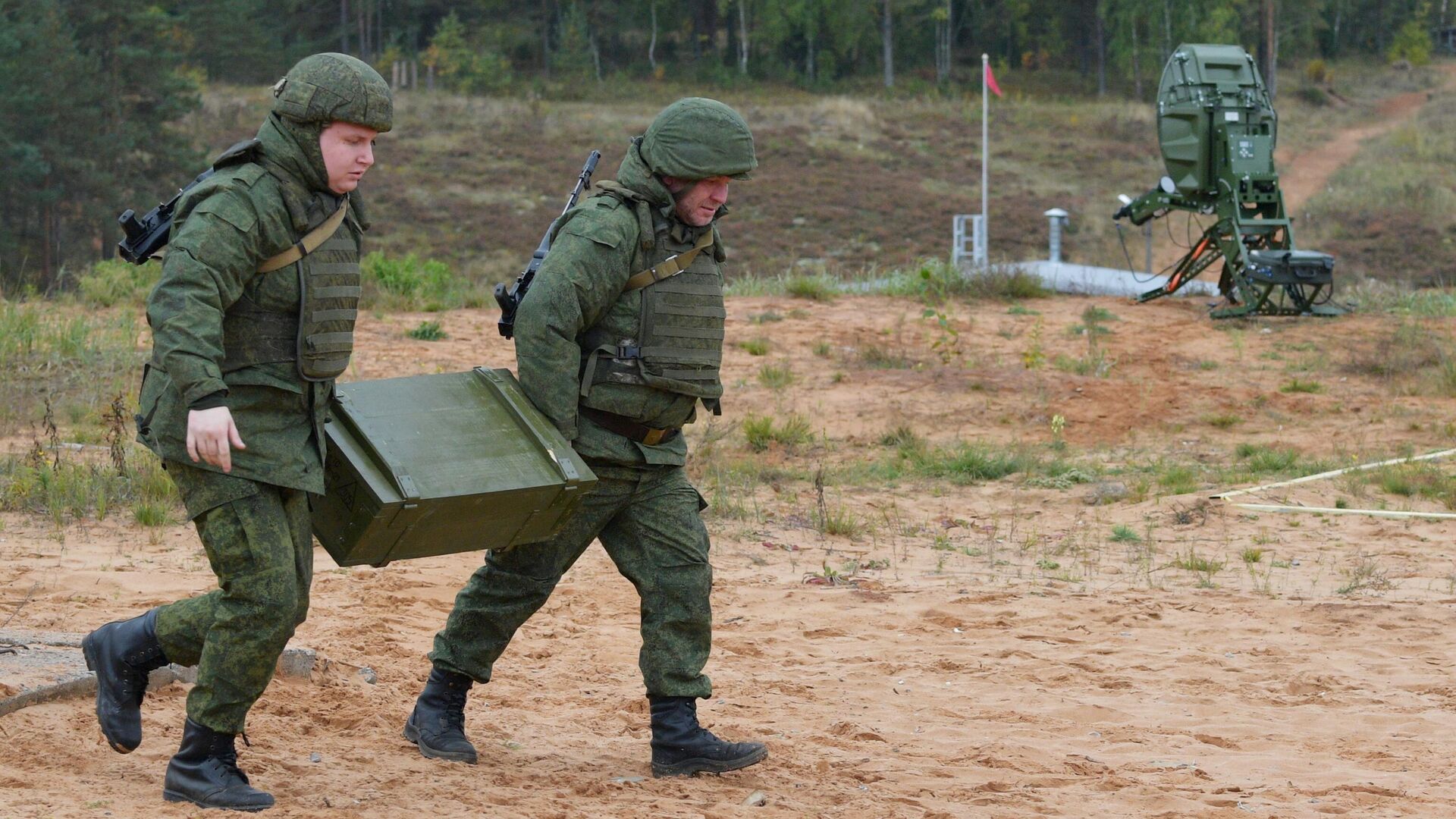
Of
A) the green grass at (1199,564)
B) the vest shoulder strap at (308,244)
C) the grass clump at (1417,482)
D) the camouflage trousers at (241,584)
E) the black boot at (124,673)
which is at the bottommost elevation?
the grass clump at (1417,482)

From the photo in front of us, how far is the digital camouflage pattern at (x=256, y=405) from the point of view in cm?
365

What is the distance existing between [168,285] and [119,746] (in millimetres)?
1294

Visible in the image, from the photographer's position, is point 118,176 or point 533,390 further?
point 118,176

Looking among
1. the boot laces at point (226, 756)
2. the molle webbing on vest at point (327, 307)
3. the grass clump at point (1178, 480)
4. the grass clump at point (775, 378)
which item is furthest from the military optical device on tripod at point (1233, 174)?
the boot laces at point (226, 756)

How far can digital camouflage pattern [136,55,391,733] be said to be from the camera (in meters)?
3.65

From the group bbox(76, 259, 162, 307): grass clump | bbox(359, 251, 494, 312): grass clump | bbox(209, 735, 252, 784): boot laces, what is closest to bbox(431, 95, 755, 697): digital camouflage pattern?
bbox(209, 735, 252, 784): boot laces

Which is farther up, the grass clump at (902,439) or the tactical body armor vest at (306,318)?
the tactical body armor vest at (306,318)

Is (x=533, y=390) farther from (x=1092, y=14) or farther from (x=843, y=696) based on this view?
(x=1092, y=14)

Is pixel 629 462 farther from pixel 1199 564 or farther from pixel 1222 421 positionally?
pixel 1222 421

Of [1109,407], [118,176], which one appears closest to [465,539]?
[1109,407]

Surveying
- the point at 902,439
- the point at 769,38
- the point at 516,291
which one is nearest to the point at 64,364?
the point at 902,439

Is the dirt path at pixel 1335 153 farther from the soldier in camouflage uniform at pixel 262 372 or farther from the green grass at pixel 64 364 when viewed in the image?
the soldier in camouflage uniform at pixel 262 372

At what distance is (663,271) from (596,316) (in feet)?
0.79

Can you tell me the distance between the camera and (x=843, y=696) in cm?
566
